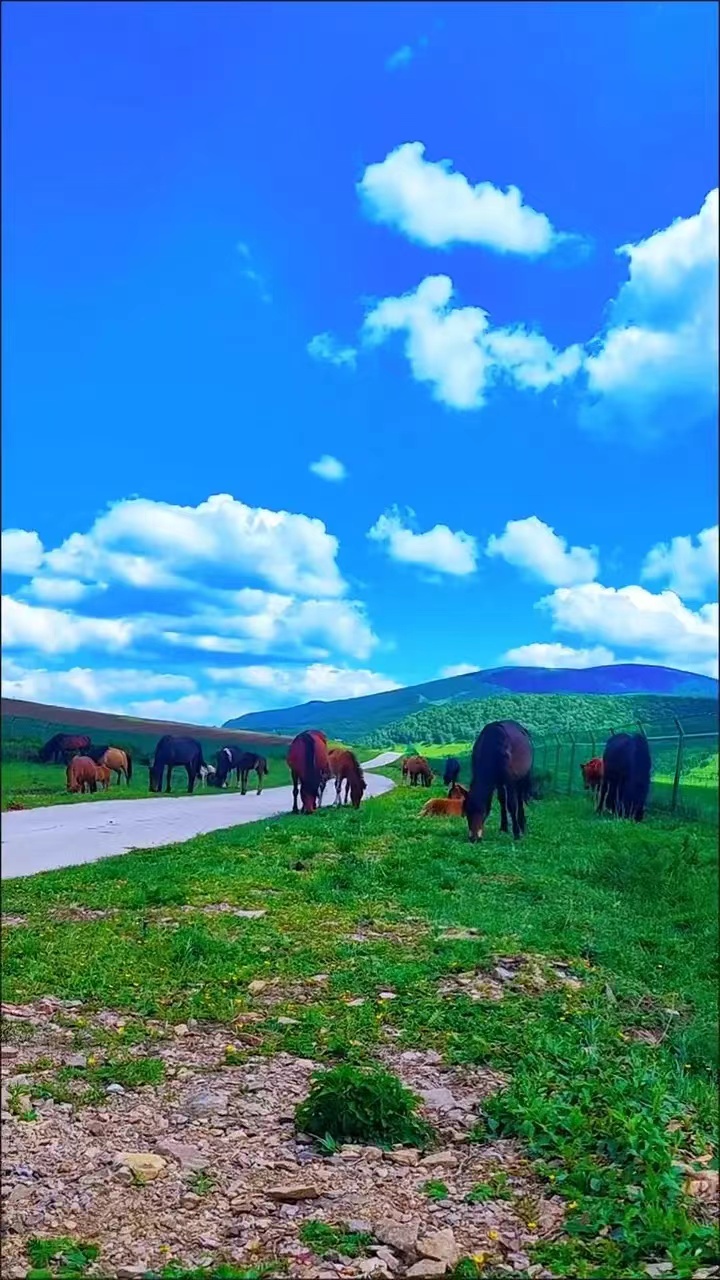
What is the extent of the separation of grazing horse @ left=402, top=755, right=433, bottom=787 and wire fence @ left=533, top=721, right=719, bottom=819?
0.32 m

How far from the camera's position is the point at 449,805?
2986 millimetres

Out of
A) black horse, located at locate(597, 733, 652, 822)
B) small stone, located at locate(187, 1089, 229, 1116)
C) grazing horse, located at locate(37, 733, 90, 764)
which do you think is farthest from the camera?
small stone, located at locate(187, 1089, 229, 1116)

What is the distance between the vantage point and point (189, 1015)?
450 cm

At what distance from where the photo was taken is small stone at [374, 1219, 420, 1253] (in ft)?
9.57

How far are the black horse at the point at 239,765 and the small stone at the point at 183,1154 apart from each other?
1.29 meters

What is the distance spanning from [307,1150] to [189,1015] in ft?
3.85

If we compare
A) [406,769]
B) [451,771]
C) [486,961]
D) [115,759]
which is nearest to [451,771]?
[451,771]

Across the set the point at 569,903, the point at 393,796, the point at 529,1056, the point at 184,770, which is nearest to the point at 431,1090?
the point at 529,1056

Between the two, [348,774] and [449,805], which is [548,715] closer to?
[449,805]

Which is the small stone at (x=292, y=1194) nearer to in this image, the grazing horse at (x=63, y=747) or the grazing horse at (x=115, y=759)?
the grazing horse at (x=115, y=759)

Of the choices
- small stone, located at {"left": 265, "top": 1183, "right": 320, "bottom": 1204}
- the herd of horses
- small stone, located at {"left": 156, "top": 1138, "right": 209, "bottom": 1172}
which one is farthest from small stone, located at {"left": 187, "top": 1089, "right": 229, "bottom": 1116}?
the herd of horses

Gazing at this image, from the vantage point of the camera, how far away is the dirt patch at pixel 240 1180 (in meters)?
2.95

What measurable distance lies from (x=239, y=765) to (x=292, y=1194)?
53.2 inches

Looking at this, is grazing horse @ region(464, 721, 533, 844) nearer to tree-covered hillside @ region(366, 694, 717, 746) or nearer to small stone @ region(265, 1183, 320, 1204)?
tree-covered hillside @ region(366, 694, 717, 746)
